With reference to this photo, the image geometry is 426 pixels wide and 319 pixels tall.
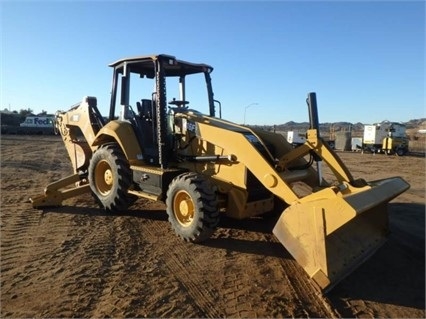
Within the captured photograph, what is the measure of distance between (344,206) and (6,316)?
362 cm

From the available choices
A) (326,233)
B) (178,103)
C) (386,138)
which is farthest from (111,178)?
(386,138)

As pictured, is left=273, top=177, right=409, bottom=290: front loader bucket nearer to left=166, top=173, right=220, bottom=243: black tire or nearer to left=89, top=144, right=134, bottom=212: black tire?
left=166, top=173, right=220, bottom=243: black tire

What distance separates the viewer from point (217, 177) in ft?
22.0

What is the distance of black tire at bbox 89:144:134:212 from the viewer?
754 centimetres

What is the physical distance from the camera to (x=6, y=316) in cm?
394

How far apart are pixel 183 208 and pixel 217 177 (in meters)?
0.77

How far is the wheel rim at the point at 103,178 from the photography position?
8.20 metres

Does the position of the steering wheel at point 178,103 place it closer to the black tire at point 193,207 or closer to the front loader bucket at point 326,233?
the black tire at point 193,207

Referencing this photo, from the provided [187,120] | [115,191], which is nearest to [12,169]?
[115,191]

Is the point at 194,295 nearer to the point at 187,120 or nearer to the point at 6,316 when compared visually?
the point at 6,316

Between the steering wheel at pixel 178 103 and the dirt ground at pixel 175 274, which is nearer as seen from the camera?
the dirt ground at pixel 175 274

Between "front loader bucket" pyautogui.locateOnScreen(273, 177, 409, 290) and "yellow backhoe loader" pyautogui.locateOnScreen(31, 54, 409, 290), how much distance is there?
0.01 metres

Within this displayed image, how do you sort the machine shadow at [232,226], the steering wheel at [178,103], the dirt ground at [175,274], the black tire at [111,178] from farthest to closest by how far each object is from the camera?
1. the steering wheel at [178,103]
2. the black tire at [111,178]
3. the machine shadow at [232,226]
4. the dirt ground at [175,274]

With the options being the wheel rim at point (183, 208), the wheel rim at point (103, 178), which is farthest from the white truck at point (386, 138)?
the wheel rim at point (183, 208)
